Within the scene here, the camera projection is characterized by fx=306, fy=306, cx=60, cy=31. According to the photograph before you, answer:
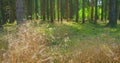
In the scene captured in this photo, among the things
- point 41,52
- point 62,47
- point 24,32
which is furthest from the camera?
point 62,47

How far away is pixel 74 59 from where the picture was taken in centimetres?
566

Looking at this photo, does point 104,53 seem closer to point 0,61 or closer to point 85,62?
point 85,62

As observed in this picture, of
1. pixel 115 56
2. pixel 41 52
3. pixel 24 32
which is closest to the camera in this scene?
pixel 41 52

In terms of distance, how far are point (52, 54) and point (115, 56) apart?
1208 mm

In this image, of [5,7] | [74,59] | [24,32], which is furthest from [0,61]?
[5,7]

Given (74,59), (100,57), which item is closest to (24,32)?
(74,59)

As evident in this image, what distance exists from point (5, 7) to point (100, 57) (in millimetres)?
19879

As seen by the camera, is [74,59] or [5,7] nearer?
[74,59]

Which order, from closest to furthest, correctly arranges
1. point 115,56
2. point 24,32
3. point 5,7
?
1. point 24,32
2. point 115,56
3. point 5,7

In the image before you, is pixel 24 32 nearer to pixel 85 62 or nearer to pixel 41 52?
pixel 41 52

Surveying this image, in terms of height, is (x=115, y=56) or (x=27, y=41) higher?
(x=27, y=41)

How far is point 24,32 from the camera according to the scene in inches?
212

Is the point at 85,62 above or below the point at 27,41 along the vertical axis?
below

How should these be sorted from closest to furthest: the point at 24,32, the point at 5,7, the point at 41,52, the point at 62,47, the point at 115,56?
the point at 41,52, the point at 24,32, the point at 115,56, the point at 62,47, the point at 5,7
